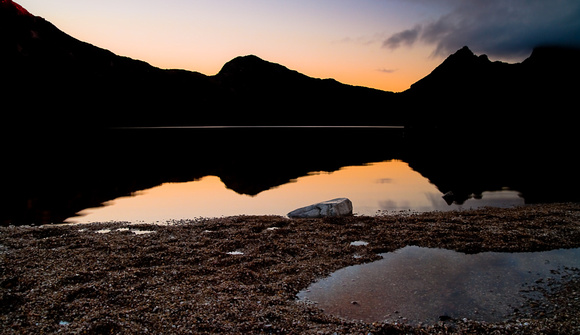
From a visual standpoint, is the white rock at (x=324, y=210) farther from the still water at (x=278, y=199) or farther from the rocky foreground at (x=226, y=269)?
the still water at (x=278, y=199)

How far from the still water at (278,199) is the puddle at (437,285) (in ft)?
32.6

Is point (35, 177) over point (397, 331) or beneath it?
over

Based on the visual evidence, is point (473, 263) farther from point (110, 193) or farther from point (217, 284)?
point (110, 193)

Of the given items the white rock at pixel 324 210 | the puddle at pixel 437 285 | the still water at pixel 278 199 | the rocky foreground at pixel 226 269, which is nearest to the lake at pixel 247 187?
the still water at pixel 278 199

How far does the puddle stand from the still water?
994cm

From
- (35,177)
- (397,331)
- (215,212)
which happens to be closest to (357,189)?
(215,212)

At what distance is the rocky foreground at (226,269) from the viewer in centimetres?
865

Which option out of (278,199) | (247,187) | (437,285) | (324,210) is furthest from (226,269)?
(247,187)

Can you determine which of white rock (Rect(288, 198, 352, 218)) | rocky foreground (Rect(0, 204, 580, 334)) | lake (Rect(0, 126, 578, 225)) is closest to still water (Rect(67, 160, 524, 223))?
lake (Rect(0, 126, 578, 225))

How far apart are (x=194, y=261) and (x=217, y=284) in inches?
96.8

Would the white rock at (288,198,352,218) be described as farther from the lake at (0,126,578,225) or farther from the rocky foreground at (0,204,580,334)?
the lake at (0,126,578,225)

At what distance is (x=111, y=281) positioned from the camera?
10938mm

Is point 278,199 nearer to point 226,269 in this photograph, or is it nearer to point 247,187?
point 247,187

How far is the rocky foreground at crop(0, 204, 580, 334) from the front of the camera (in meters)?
8.65
